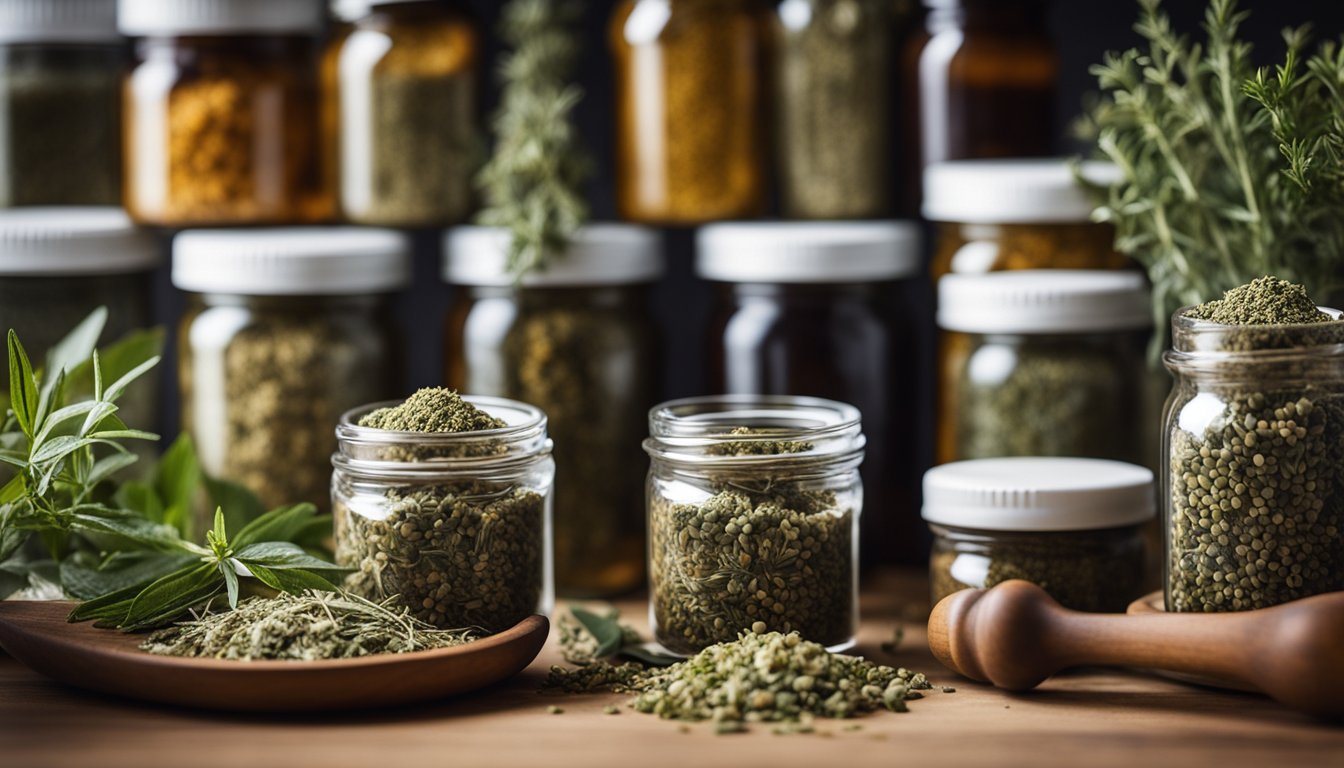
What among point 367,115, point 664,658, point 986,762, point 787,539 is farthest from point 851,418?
point 367,115

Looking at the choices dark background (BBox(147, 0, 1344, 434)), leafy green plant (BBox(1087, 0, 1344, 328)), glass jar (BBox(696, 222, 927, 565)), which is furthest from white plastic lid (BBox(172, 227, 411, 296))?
leafy green plant (BBox(1087, 0, 1344, 328))

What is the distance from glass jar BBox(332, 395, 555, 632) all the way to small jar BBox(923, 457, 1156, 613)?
1.11ft

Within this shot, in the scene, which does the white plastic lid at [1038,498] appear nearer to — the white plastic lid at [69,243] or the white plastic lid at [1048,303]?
the white plastic lid at [1048,303]

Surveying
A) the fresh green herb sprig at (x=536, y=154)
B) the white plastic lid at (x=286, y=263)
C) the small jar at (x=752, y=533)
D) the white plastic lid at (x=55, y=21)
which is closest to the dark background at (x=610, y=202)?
the fresh green herb sprig at (x=536, y=154)

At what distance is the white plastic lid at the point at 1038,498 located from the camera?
1151 mm

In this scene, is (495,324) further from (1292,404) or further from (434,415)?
(1292,404)

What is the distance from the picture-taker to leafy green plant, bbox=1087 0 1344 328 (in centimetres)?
113

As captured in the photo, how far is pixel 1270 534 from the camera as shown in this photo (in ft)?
3.38

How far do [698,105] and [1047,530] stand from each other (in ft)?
1.76

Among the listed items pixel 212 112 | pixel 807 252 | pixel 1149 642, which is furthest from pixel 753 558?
pixel 212 112

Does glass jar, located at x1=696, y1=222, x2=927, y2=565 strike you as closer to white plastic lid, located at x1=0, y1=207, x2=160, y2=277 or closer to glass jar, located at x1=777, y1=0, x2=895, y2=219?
glass jar, located at x1=777, y1=0, x2=895, y2=219

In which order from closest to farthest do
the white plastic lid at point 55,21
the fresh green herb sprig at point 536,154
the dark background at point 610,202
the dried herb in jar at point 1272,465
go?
the dried herb in jar at point 1272,465
the fresh green herb sprig at point 536,154
the white plastic lid at point 55,21
the dark background at point 610,202

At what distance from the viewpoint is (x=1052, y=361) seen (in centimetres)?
131

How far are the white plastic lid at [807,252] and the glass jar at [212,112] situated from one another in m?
0.43
